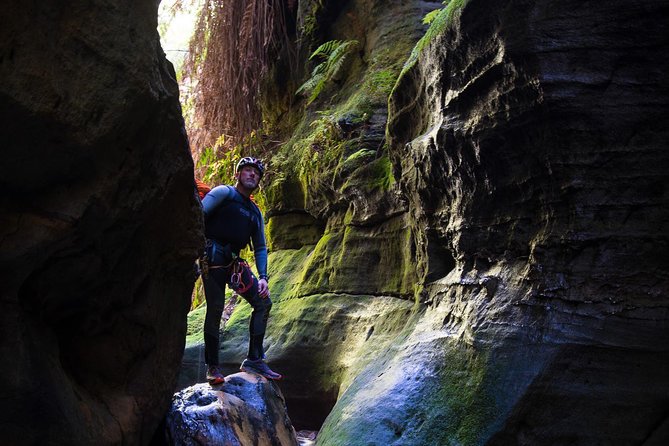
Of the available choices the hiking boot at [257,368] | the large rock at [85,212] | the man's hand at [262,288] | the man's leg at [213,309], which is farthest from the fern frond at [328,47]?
the large rock at [85,212]

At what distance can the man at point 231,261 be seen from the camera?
561 cm

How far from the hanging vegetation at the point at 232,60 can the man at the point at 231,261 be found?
5.68 metres

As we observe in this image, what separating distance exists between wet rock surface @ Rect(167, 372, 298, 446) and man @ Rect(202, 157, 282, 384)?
0.25 metres

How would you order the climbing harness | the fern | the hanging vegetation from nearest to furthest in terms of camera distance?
the climbing harness → the fern → the hanging vegetation

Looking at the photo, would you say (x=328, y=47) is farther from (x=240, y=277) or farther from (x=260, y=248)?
(x=240, y=277)

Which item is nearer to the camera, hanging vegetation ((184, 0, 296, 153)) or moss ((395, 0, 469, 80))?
moss ((395, 0, 469, 80))

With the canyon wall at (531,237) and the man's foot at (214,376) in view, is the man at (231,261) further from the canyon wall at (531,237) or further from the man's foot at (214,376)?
the canyon wall at (531,237)

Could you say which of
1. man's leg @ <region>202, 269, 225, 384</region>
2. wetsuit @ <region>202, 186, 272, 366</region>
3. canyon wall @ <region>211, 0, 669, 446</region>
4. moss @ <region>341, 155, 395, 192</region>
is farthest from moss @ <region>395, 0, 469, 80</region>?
man's leg @ <region>202, 269, 225, 384</region>

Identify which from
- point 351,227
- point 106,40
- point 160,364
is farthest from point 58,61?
point 351,227

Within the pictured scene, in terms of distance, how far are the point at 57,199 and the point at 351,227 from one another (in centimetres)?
567

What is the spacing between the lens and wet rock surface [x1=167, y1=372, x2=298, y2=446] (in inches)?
177

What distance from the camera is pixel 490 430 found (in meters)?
4.71

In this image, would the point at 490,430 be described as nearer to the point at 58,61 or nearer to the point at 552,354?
the point at 552,354

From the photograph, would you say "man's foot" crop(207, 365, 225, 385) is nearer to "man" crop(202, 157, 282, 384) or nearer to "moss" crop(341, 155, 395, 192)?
"man" crop(202, 157, 282, 384)
